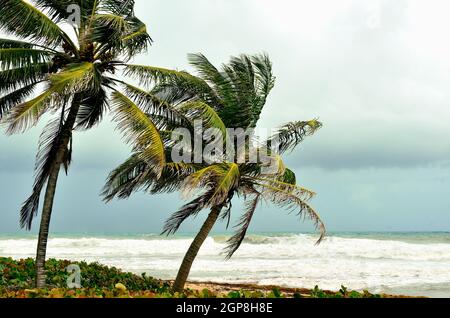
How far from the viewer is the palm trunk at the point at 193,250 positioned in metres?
12.5

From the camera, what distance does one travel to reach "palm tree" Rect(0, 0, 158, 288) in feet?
33.6

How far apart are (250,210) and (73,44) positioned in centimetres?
565

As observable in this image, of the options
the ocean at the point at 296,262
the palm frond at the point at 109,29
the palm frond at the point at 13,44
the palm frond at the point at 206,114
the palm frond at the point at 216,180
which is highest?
the palm frond at the point at 109,29

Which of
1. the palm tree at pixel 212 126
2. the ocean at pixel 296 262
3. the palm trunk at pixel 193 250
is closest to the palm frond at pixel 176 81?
the palm tree at pixel 212 126

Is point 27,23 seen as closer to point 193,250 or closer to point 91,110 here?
point 91,110

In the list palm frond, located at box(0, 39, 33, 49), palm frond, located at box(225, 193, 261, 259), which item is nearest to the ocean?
palm frond, located at box(225, 193, 261, 259)

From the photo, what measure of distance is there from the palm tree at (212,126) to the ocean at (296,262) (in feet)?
24.9

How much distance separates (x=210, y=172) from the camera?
1118cm

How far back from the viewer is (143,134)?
1063 centimetres

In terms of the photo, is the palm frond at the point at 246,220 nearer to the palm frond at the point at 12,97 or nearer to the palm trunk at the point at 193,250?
the palm trunk at the point at 193,250

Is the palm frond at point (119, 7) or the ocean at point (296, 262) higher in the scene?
the palm frond at point (119, 7)

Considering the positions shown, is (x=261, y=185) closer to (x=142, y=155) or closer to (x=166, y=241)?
(x=142, y=155)

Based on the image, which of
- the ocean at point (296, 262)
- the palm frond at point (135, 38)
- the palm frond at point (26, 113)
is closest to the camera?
the palm frond at point (26, 113)
